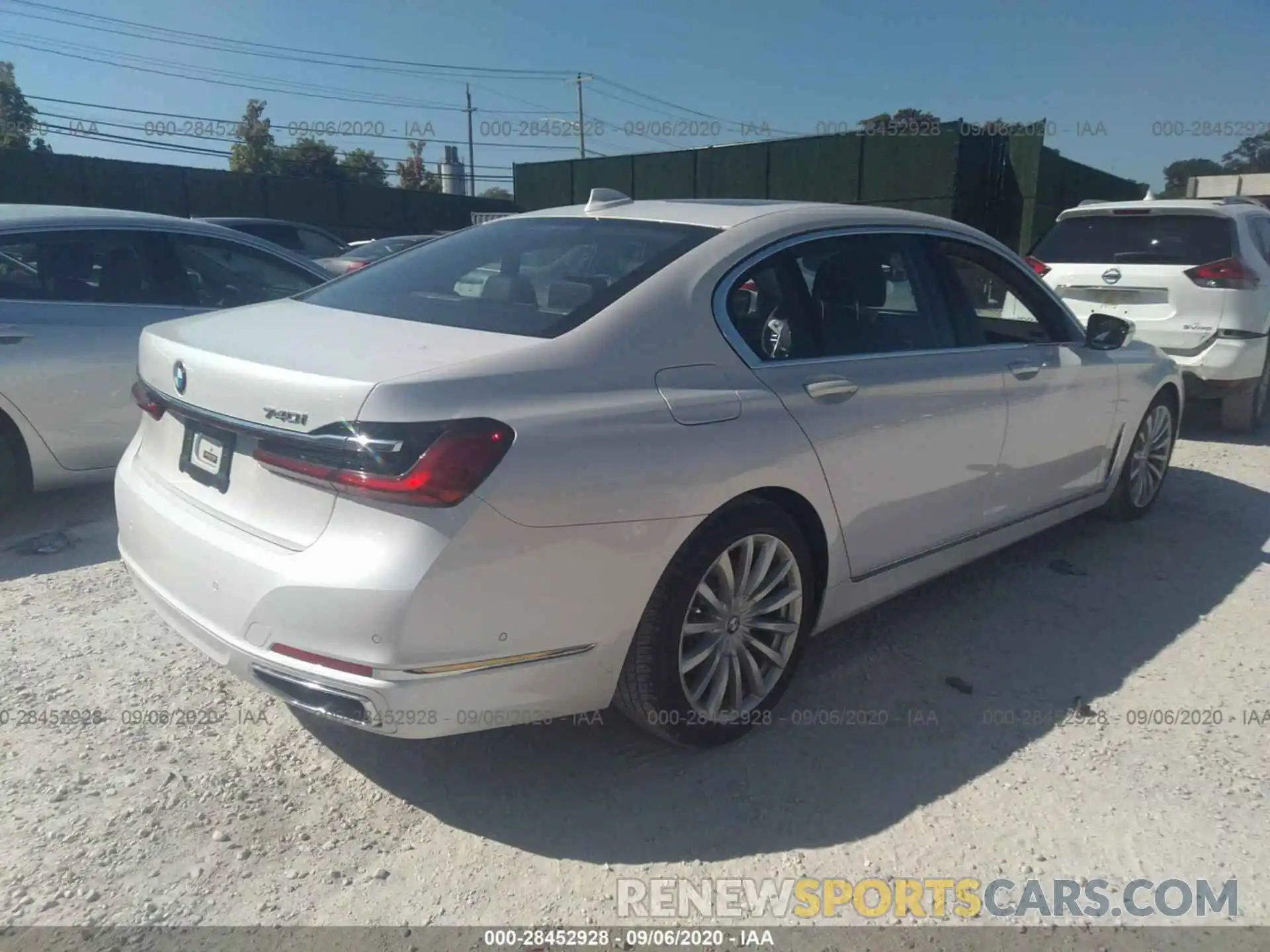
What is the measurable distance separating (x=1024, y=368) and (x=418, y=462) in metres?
2.72

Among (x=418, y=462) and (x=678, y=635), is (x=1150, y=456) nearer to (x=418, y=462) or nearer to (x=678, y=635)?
(x=678, y=635)

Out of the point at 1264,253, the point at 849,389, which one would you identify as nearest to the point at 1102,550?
the point at 849,389

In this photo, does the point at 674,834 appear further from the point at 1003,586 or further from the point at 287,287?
the point at 287,287

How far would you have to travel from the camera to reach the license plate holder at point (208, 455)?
250 centimetres

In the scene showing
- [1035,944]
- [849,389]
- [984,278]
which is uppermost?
[984,278]

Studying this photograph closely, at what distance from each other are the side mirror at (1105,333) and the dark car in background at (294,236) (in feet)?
33.4

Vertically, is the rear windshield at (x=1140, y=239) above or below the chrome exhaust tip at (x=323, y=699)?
above

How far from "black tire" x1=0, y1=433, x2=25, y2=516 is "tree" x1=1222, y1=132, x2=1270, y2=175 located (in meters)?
49.6

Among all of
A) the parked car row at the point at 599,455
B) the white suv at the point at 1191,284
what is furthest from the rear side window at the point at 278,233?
the white suv at the point at 1191,284

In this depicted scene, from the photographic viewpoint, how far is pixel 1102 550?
4.75 m

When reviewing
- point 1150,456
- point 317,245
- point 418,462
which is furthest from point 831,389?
point 317,245

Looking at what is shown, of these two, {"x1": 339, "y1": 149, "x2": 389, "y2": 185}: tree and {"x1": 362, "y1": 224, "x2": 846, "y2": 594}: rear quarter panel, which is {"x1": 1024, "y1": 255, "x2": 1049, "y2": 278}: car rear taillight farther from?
{"x1": 339, "y1": 149, "x2": 389, "y2": 185}: tree

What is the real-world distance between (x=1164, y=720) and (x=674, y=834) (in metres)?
1.77

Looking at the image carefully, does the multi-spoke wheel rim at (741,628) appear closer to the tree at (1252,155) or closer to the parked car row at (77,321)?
the parked car row at (77,321)
